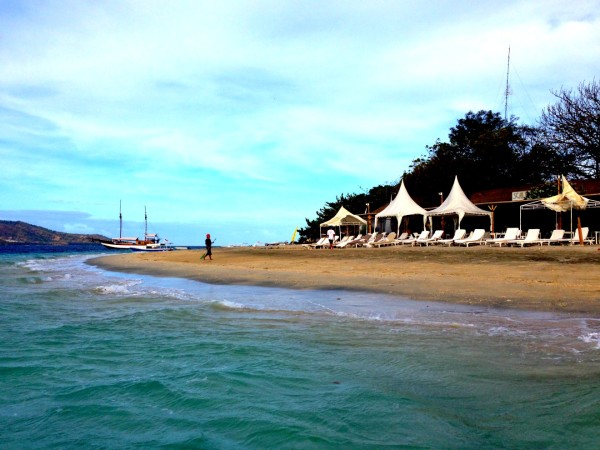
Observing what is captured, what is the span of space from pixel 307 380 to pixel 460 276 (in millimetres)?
8980

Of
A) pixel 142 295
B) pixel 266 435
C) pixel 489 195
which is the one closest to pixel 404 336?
pixel 266 435

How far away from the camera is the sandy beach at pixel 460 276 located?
1011 cm

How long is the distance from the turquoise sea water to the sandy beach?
4.70ft

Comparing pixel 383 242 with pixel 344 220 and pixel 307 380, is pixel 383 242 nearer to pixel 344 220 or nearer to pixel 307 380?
pixel 344 220

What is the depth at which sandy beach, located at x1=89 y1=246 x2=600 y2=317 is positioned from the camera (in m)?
10.1

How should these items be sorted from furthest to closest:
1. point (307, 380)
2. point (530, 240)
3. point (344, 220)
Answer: point (344, 220) < point (530, 240) < point (307, 380)

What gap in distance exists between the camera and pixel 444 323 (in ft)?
26.7


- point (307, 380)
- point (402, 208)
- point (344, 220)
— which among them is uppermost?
point (402, 208)

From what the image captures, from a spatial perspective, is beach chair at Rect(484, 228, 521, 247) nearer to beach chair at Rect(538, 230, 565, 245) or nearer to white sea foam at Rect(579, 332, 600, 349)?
beach chair at Rect(538, 230, 565, 245)

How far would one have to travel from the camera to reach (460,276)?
13547 mm

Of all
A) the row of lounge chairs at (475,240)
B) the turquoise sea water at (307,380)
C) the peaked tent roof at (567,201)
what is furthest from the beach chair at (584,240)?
the turquoise sea water at (307,380)

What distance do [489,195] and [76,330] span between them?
30574 millimetres

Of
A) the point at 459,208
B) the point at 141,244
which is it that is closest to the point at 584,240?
the point at 459,208

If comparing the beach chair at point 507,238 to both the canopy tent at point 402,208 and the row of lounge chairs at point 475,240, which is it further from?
the canopy tent at point 402,208
